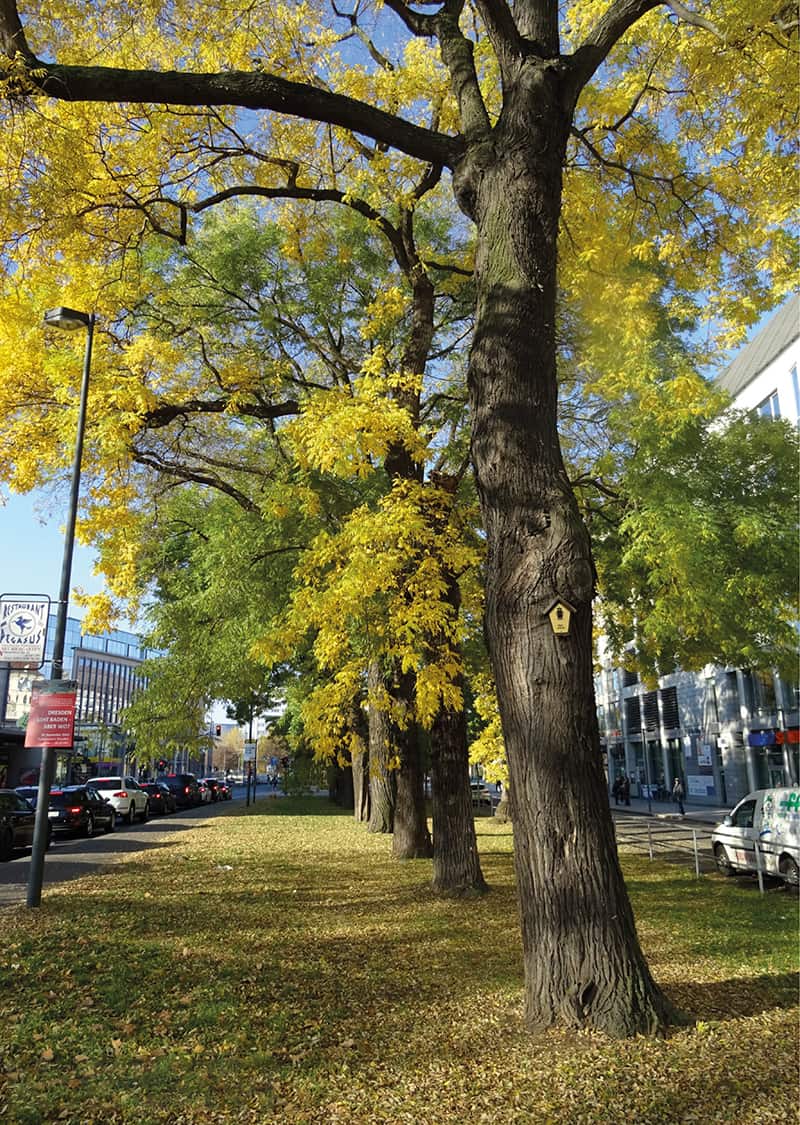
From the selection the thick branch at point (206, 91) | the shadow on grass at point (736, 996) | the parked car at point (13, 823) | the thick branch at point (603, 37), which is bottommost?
the shadow on grass at point (736, 996)

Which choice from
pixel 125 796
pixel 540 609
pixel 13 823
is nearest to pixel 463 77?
pixel 540 609

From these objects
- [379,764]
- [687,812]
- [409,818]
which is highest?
[379,764]

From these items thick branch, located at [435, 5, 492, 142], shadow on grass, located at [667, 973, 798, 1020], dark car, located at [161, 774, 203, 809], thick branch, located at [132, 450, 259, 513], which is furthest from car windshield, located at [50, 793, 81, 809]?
thick branch, located at [435, 5, 492, 142]

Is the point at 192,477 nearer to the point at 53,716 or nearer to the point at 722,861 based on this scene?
the point at 53,716

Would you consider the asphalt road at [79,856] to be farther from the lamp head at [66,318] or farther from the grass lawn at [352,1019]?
the lamp head at [66,318]

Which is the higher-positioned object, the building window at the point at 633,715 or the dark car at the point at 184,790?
the building window at the point at 633,715

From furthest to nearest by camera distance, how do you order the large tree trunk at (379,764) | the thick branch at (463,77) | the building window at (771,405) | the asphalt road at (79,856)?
1. the building window at (771,405)
2. the large tree trunk at (379,764)
3. the asphalt road at (79,856)
4. the thick branch at (463,77)

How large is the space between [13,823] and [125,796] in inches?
450

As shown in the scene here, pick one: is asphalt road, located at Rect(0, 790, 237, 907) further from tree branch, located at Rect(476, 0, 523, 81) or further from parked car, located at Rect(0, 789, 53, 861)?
tree branch, located at Rect(476, 0, 523, 81)

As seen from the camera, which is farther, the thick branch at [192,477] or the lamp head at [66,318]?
the thick branch at [192,477]

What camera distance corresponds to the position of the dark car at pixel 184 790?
42156 millimetres

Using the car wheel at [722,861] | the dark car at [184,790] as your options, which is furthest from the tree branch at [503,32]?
the dark car at [184,790]

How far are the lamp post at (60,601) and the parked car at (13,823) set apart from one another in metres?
7.73

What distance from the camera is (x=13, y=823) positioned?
1759 cm
